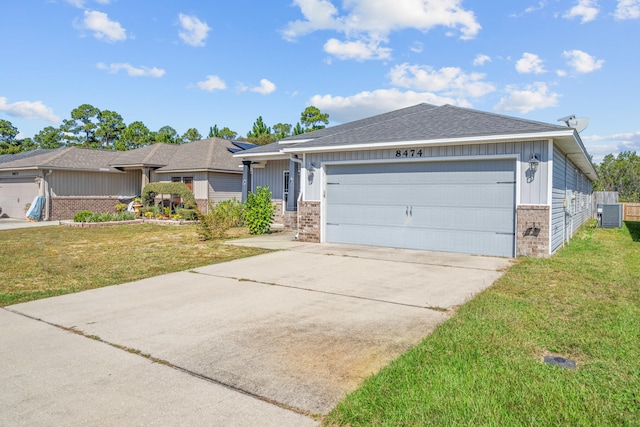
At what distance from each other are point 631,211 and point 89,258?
94.4ft

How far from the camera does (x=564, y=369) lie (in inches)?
129

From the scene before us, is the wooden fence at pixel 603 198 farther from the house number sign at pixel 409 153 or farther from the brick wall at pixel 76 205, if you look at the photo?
the brick wall at pixel 76 205

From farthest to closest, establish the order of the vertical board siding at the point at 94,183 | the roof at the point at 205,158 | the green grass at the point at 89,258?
the vertical board siding at the point at 94,183 → the roof at the point at 205,158 → the green grass at the point at 89,258

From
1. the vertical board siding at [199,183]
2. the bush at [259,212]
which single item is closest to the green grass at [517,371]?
the bush at [259,212]

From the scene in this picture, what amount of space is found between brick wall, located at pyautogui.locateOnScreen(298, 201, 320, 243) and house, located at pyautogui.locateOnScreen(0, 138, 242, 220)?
33.5 feet

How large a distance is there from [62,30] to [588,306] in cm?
1853

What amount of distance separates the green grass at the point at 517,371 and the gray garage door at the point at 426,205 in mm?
3662

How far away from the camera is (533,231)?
874cm

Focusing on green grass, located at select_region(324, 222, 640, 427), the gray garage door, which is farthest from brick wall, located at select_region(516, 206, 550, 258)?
green grass, located at select_region(324, 222, 640, 427)

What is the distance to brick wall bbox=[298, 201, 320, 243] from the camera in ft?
38.0

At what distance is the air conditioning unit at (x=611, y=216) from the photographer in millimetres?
18094

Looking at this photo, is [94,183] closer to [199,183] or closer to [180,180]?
[180,180]

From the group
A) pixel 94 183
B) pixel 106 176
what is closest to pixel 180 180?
A: pixel 106 176

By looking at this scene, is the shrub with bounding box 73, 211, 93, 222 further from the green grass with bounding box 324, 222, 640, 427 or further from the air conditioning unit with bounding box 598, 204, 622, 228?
the air conditioning unit with bounding box 598, 204, 622, 228
